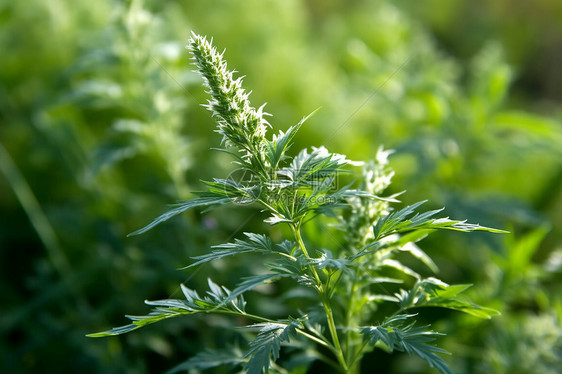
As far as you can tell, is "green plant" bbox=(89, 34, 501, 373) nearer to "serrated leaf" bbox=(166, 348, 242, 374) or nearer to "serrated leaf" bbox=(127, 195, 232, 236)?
"serrated leaf" bbox=(127, 195, 232, 236)

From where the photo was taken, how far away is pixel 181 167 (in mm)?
1272

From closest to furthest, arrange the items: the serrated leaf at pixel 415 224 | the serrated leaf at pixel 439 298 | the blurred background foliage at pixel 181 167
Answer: the serrated leaf at pixel 415 224 → the serrated leaf at pixel 439 298 → the blurred background foliage at pixel 181 167

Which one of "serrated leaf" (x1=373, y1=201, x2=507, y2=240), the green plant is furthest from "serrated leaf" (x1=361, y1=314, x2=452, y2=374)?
"serrated leaf" (x1=373, y1=201, x2=507, y2=240)

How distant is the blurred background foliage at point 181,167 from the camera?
120 cm

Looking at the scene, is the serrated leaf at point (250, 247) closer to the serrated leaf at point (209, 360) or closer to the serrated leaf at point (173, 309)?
the serrated leaf at point (173, 309)

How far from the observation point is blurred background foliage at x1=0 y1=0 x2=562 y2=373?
1.20 meters

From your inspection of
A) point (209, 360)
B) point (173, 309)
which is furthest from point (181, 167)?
point (173, 309)

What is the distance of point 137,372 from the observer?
112 cm

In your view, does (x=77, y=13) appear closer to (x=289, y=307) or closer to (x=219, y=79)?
(x=289, y=307)

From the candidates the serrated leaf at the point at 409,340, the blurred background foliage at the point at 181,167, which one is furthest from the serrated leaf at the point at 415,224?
the blurred background foliage at the point at 181,167

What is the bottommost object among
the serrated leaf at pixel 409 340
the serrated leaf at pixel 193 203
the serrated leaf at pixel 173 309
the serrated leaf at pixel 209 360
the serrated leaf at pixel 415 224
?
the serrated leaf at pixel 409 340

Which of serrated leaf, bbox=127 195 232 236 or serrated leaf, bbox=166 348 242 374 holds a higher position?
serrated leaf, bbox=127 195 232 236

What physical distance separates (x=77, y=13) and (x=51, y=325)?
3.34 feet

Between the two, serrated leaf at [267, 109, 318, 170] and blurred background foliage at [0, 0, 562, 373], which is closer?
serrated leaf at [267, 109, 318, 170]
